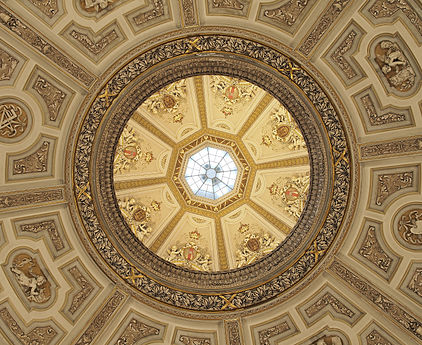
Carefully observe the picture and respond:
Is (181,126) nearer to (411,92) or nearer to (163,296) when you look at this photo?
(163,296)

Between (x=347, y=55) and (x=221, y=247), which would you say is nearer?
(x=347, y=55)

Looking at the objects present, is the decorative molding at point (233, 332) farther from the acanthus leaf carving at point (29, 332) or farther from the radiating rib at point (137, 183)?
the radiating rib at point (137, 183)

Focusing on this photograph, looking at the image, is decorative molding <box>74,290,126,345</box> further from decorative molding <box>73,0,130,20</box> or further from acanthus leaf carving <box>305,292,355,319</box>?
decorative molding <box>73,0,130,20</box>

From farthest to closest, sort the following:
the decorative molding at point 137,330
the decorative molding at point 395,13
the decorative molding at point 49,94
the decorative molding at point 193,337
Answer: the decorative molding at point 193,337 < the decorative molding at point 137,330 < the decorative molding at point 49,94 < the decorative molding at point 395,13

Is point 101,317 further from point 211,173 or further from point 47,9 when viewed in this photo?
point 211,173

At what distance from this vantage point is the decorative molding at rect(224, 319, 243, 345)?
45.7 ft

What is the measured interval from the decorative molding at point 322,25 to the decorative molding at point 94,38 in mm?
5060

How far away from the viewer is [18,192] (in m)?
13.0

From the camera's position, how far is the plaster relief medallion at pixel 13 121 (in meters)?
12.7

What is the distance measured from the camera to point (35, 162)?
13.2 m

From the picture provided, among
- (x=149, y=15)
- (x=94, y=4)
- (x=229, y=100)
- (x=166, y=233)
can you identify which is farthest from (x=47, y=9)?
(x=166, y=233)

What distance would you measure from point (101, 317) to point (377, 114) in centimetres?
1023

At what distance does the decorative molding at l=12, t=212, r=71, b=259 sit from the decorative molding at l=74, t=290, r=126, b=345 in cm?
208

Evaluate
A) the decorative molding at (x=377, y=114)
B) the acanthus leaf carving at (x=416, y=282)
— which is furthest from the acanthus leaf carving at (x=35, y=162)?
the acanthus leaf carving at (x=416, y=282)
